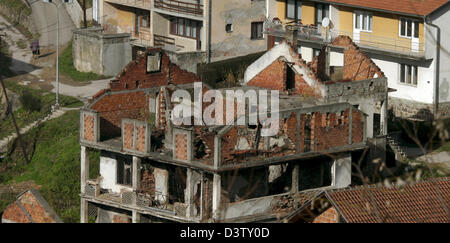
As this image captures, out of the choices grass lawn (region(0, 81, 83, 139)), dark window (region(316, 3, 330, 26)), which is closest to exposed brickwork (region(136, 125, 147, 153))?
grass lawn (region(0, 81, 83, 139))

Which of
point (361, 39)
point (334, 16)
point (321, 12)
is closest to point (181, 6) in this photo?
point (321, 12)

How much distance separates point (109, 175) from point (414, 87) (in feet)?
60.6

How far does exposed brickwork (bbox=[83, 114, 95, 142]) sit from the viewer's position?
44.1 metres

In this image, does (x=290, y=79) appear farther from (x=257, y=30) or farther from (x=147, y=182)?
(x=257, y=30)

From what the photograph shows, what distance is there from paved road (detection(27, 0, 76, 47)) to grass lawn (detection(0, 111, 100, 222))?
13.9 metres

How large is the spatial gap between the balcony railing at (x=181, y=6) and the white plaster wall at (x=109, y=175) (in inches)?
827

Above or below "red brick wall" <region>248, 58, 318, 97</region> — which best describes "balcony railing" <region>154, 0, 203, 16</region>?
above

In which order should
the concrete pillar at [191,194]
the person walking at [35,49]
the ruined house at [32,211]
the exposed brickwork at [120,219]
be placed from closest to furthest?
the ruined house at [32,211] < the concrete pillar at [191,194] < the exposed brickwork at [120,219] < the person walking at [35,49]

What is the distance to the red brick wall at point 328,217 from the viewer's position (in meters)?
33.4

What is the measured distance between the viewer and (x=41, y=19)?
258 ft

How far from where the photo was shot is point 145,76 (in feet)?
150

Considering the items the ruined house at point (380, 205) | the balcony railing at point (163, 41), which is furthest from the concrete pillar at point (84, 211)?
the balcony railing at point (163, 41)

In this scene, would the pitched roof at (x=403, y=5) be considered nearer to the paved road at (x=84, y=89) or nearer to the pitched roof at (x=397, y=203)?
the paved road at (x=84, y=89)

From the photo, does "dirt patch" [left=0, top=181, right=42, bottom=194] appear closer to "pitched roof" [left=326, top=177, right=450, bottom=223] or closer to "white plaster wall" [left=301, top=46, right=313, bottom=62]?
"white plaster wall" [left=301, top=46, right=313, bottom=62]
